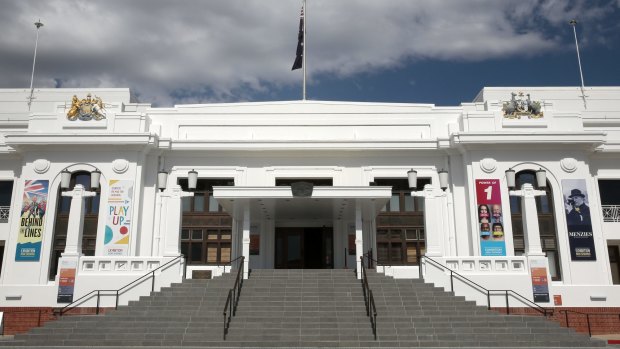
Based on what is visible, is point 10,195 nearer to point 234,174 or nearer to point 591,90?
point 234,174

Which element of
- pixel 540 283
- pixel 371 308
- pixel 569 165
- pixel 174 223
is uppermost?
pixel 569 165

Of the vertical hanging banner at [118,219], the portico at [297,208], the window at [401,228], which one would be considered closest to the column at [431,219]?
the portico at [297,208]

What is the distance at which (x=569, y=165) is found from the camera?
21766mm

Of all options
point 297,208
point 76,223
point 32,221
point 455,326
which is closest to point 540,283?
point 455,326

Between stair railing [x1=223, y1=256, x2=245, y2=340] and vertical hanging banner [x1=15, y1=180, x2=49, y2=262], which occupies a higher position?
vertical hanging banner [x1=15, y1=180, x2=49, y2=262]

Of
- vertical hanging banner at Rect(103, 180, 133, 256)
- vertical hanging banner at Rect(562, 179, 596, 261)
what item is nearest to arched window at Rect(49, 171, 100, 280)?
vertical hanging banner at Rect(103, 180, 133, 256)

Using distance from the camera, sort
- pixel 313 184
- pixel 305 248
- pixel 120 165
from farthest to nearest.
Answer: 1. pixel 305 248
2. pixel 120 165
3. pixel 313 184

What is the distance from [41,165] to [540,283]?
20910 mm

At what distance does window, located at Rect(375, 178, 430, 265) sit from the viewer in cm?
Answer: 2306

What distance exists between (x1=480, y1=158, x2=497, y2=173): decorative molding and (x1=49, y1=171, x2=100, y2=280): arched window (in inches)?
678

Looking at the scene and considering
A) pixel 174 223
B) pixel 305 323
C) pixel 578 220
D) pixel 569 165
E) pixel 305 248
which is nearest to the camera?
pixel 305 323

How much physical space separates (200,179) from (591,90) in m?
23.1

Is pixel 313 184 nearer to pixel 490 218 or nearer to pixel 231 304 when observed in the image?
pixel 490 218

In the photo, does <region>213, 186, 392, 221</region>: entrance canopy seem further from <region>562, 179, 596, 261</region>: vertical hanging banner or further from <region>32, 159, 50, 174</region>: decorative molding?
<region>32, 159, 50, 174</region>: decorative molding
